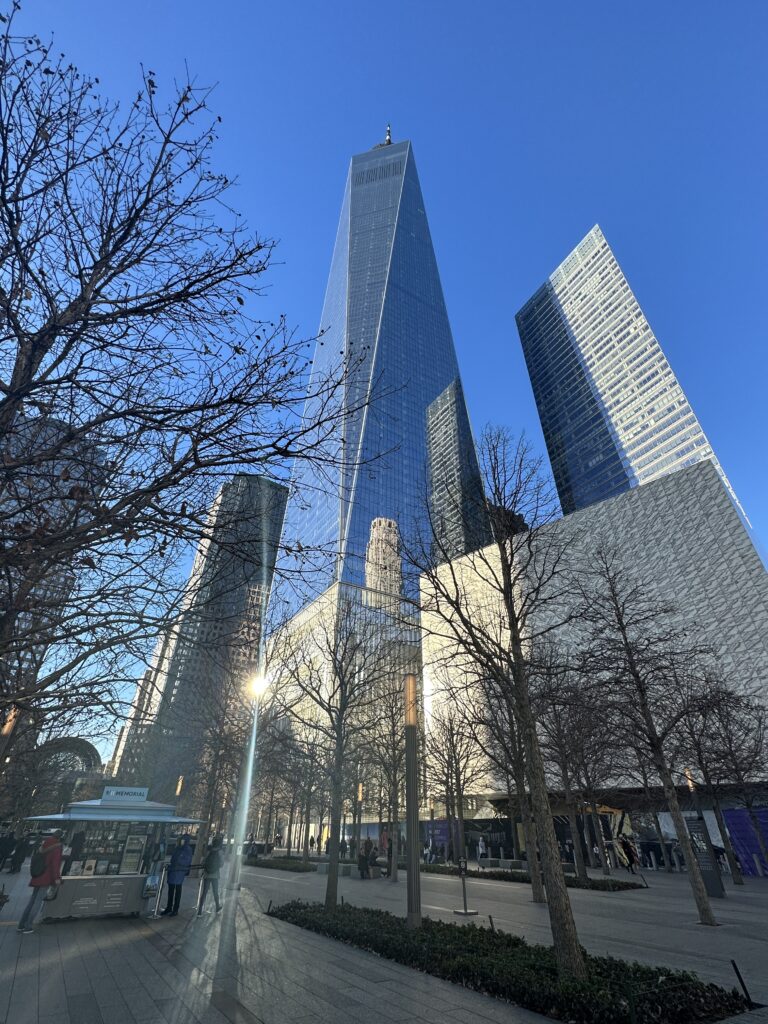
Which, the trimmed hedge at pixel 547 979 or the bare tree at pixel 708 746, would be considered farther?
the bare tree at pixel 708 746

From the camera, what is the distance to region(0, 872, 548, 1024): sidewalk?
5.43 metres

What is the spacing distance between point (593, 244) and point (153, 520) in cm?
18919

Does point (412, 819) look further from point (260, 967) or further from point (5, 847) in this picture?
point (5, 847)

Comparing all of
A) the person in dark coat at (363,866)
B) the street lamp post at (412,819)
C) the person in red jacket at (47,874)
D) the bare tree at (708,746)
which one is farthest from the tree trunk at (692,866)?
the person in dark coat at (363,866)

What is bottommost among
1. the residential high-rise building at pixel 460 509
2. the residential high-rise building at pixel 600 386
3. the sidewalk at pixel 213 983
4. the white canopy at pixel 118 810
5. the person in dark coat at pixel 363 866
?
the sidewalk at pixel 213 983

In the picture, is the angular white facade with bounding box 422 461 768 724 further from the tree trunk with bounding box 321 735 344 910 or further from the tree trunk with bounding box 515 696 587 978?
the tree trunk with bounding box 515 696 587 978

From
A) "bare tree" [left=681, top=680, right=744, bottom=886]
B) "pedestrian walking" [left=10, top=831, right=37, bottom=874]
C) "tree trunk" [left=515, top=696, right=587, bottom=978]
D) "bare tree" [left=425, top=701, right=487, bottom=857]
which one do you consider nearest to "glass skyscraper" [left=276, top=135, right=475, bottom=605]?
"bare tree" [left=425, top=701, right=487, bottom=857]

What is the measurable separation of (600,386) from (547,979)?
15114cm

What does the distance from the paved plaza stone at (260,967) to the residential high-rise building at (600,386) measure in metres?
105

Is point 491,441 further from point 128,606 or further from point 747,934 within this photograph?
point 747,934

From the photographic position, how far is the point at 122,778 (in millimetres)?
54938

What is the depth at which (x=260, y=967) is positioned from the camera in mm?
7387

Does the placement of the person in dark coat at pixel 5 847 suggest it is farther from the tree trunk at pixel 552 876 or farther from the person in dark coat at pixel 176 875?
the tree trunk at pixel 552 876

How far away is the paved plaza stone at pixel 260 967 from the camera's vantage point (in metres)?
5.53
